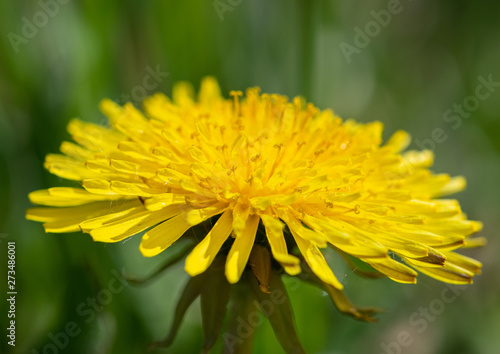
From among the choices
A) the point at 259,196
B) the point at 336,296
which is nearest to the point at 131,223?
the point at 259,196

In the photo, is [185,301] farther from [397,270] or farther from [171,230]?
[397,270]

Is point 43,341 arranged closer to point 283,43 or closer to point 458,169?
point 283,43

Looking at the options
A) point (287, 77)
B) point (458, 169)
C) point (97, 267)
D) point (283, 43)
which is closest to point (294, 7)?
point (283, 43)

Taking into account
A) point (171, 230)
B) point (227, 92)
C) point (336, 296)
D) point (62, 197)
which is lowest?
point (336, 296)

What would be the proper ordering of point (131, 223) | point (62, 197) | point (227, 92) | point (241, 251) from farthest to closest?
point (227, 92) → point (62, 197) → point (131, 223) → point (241, 251)

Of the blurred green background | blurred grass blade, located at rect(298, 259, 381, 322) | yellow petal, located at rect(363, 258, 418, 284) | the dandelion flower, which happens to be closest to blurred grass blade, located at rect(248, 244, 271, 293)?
the dandelion flower
